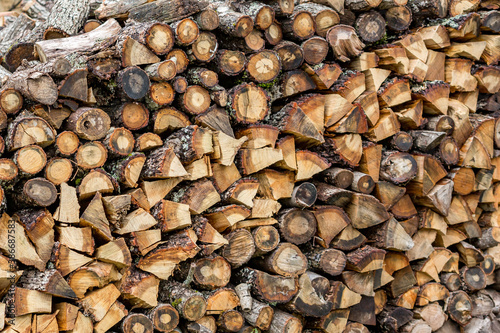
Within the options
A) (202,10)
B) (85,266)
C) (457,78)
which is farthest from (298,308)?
(457,78)

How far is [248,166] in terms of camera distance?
9.43ft

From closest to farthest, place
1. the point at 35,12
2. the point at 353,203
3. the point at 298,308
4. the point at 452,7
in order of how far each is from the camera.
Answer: the point at 298,308
the point at 353,203
the point at 452,7
the point at 35,12

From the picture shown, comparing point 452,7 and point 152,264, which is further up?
A: point 452,7

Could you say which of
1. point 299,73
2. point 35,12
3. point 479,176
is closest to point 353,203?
point 299,73

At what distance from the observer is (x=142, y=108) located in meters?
2.66

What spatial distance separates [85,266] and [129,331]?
0.39m

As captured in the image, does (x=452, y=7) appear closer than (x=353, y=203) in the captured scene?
No

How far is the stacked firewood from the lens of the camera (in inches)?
94.5

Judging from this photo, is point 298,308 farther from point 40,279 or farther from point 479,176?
point 479,176

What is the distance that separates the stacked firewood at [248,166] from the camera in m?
2.40

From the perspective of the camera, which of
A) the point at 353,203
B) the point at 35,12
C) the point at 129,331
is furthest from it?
the point at 35,12

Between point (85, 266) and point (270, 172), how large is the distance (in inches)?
45.0

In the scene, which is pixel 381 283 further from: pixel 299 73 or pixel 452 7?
pixel 452 7

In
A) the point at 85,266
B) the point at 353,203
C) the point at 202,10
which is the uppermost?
the point at 202,10
